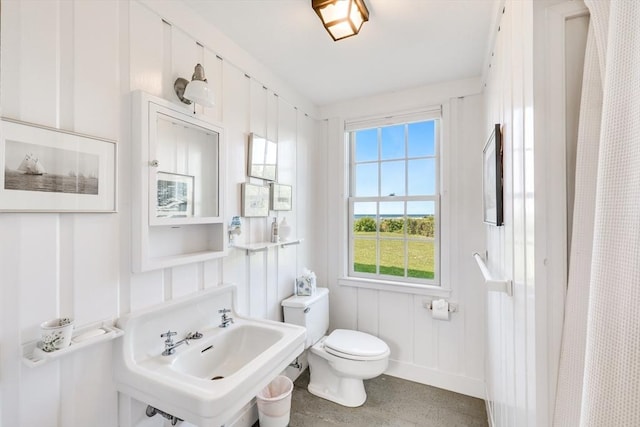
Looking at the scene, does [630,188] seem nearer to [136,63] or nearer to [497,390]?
[497,390]

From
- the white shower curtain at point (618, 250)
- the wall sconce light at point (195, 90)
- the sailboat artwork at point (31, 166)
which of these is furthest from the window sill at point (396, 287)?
the sailboat artwork at point (31, 166)

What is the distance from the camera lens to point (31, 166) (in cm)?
86

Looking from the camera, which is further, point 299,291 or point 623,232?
point 299,291

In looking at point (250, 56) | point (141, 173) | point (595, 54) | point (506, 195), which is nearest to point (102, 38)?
point (141, 173)

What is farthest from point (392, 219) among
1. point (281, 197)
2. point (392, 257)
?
point (281, 197)

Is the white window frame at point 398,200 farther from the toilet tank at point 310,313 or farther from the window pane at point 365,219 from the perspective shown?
the toilet tank at point 310,313

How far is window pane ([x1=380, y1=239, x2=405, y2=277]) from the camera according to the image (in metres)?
2.43

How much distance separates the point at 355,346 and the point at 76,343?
5.31 ft

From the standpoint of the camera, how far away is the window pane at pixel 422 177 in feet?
7.70

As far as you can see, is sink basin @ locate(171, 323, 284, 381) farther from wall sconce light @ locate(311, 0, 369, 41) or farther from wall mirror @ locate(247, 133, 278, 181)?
wall sconce light @ locate(311, 0, 369, 41)

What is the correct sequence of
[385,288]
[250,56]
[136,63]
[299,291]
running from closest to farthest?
[136,63]
[250,56]
[299,291]
[385,288]

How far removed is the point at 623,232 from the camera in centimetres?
51

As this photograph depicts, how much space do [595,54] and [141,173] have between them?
59.7 inches

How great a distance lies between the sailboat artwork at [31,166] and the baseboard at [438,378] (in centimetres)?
254
